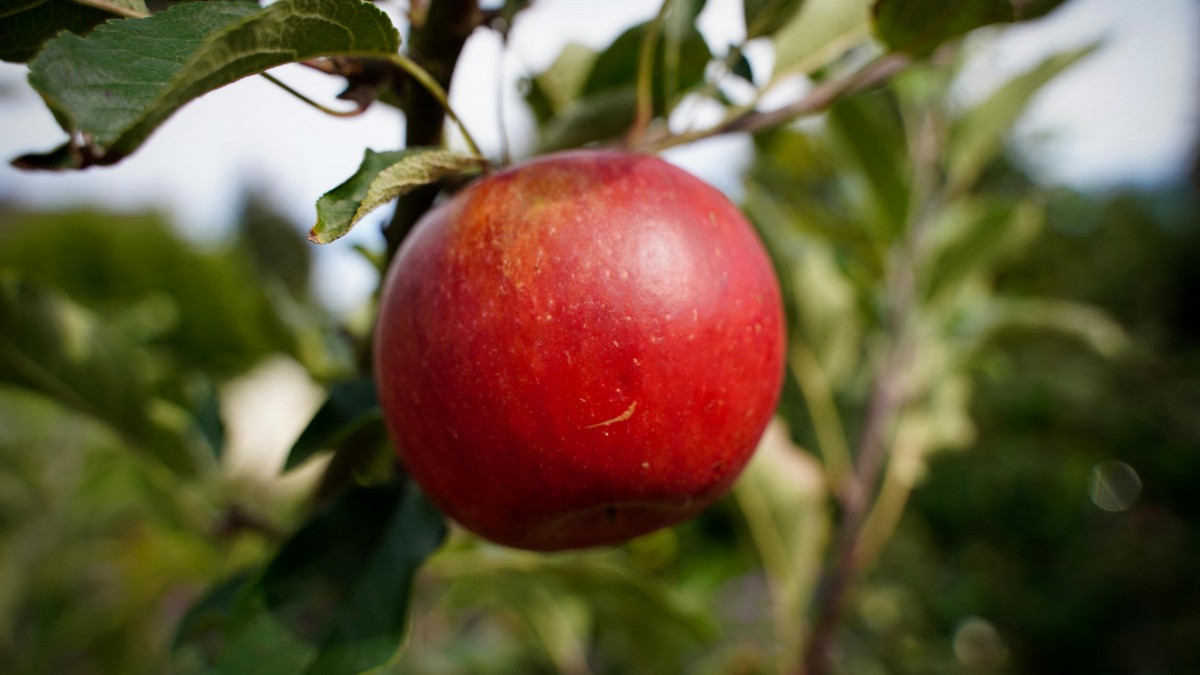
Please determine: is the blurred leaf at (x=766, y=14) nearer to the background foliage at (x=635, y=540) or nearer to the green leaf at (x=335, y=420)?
the background foliage at (x=635, y=540)

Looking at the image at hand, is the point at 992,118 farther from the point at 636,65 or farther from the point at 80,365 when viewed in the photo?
the point at 80,365

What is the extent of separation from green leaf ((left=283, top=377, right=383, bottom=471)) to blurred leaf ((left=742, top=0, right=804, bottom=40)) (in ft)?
1.24

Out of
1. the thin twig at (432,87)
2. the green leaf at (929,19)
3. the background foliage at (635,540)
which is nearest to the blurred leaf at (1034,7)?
the background foliage at (635,540)

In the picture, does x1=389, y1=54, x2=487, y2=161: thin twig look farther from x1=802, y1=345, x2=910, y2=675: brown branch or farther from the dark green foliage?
the dark green foliage

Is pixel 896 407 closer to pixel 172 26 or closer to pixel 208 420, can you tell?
pixel 208 420

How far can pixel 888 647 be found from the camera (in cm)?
209

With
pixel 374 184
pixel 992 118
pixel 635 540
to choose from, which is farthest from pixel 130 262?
pixel 374 184

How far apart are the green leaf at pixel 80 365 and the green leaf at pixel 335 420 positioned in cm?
26

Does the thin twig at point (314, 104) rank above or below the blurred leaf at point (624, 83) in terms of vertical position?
above

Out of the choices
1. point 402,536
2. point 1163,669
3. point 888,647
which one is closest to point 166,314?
point 402,536

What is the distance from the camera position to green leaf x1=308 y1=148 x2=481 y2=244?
0.34m

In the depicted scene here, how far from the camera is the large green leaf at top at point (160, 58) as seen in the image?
32 cm

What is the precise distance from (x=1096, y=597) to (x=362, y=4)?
3.16 m

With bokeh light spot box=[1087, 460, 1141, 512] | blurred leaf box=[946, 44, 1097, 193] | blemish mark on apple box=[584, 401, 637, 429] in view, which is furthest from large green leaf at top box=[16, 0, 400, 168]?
bokeh light spot box=[1087, 460, 1141, 512]
